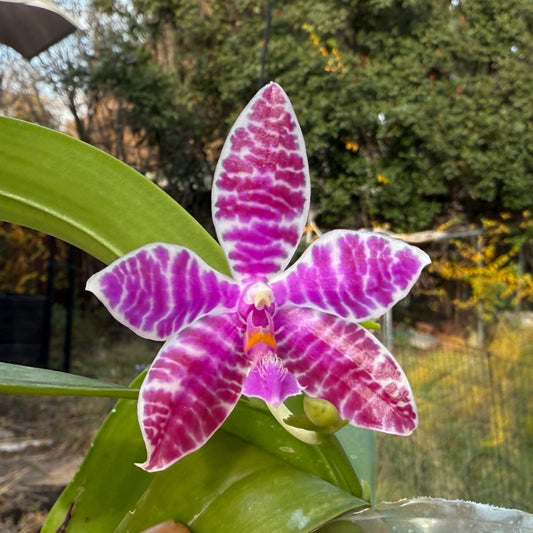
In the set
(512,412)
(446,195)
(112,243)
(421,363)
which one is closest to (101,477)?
(112,243)

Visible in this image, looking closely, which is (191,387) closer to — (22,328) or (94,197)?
(94,197)

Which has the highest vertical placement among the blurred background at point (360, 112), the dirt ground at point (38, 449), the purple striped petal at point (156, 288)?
the blurred background at point (360, 112)

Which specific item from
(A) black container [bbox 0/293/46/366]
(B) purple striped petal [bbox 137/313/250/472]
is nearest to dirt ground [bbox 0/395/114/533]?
(A) black container [bbox 0/293/46/366]

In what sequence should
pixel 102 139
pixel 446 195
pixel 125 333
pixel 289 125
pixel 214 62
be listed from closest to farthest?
1. pixel 289 125
2. pixel 125 333
3. pixel 102 139
4. pixel 214 62
5. pixel 446 195

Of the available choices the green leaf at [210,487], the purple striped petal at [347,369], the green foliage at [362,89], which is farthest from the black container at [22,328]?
the purple striped petal at [347,369]

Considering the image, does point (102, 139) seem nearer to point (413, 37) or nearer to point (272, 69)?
point (272, 69)

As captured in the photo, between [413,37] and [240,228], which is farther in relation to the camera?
[413,37]

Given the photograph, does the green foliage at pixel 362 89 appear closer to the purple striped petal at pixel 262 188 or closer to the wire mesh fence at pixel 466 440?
the wire mesh fence at pixel 466 440
